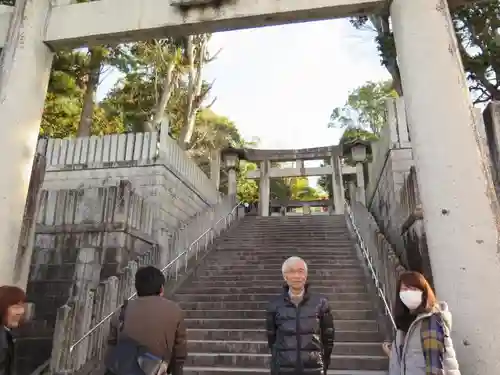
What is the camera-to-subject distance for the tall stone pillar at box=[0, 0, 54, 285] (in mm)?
4601

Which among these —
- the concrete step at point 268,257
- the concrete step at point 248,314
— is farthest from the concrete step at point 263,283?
the concrete step at point 268,257

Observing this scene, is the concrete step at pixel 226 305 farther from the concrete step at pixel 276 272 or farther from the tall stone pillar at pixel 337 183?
the tall stone pillar at pixel 337 183

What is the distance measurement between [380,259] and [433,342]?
462 cm

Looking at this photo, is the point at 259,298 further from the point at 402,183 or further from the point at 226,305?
the point at 402,183

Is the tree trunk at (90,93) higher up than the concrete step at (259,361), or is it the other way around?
the tree trunk at (90,93)

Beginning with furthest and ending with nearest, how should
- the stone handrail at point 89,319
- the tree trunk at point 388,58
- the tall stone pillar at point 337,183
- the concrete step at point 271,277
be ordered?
the tall stone pillar at point 337,183
the tree trunk at point 388,58
the concrete step at point 271,277
the stone handrail at point 89,319

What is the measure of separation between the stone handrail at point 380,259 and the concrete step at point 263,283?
16.0 inches

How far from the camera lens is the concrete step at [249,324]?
6177mm

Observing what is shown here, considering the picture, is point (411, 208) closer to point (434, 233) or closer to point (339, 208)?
point (434, 233)

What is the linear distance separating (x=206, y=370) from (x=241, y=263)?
413 centimetres

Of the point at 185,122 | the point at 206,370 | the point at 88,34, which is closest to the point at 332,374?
the point at 206,370

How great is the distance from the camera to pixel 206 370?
17.2 ft

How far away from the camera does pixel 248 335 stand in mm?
6121

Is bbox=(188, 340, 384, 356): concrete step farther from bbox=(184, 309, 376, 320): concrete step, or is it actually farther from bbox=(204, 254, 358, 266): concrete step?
bbox=(204, 254, 358, 266): concrete step
